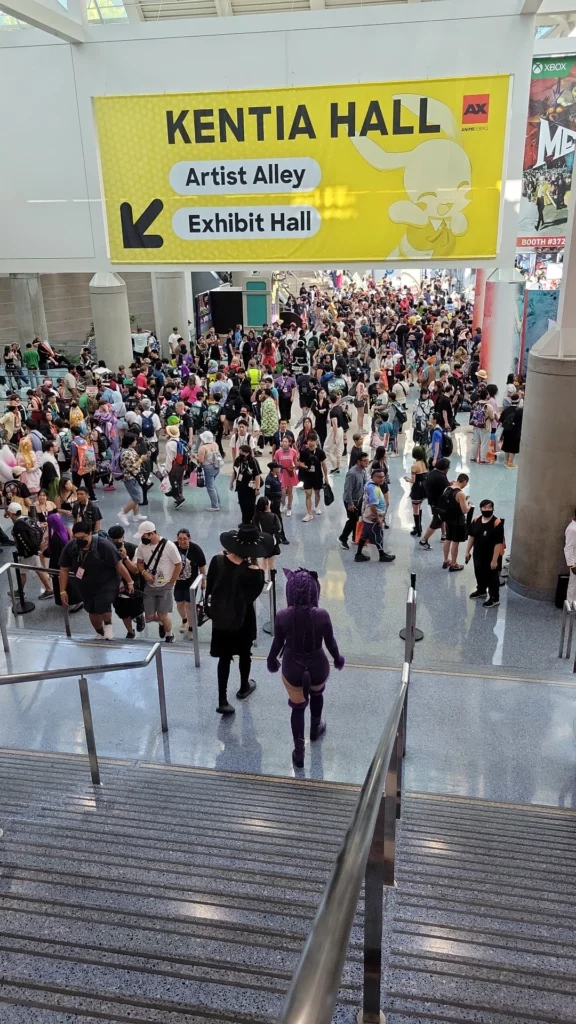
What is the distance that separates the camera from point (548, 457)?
8766mm

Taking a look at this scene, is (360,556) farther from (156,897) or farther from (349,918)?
(349,918)

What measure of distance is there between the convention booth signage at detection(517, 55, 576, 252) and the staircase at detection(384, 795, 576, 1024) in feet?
42.2

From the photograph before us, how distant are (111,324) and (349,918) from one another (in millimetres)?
20435

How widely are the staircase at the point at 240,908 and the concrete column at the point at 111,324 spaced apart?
1752 centimetres

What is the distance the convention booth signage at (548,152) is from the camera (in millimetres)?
14330

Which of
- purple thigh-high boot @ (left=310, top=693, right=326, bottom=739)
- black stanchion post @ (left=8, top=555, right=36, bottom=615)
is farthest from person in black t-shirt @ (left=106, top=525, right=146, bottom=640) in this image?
purple thigh-high boot @ (left=310, top=693, right=326, bottom=739)

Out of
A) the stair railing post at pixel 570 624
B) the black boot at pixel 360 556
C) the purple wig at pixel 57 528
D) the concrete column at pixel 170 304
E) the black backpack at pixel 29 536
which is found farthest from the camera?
the concrete column at pixel 170 304

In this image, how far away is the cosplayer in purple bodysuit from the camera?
4992 millimetres

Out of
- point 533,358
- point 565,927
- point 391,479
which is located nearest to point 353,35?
point 533,358

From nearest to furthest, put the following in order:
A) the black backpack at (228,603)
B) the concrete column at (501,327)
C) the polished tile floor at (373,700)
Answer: the polished tile floor at (373,700) → the black backpack at (228,603) → the concrete column at (501,327)

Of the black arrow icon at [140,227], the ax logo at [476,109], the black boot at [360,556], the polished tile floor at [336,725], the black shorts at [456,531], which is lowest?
the black boot at [360,556]

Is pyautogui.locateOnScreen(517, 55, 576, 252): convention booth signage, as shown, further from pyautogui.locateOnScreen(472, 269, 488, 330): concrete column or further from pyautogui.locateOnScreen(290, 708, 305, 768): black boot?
pyautogui.locateOnScreen(290, 708, 305, 768): black boot

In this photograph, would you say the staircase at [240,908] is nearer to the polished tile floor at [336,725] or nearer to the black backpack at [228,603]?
the polished tile floor at [336,725]

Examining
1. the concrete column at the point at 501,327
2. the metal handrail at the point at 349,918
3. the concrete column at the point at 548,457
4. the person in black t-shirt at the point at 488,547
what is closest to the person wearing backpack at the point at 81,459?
the person in black t-shirt at the point at 488,547
